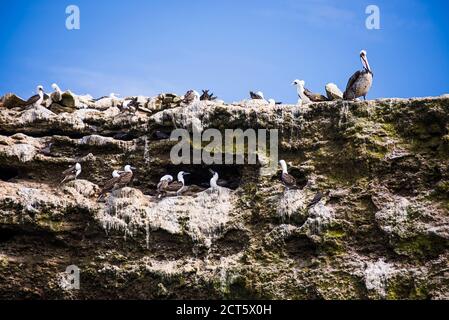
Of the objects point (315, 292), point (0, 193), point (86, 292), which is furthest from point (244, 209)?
point (0, 193)

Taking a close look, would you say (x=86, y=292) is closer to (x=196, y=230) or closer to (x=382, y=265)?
(x=196, y=230)

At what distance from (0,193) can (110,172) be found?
10.1ft

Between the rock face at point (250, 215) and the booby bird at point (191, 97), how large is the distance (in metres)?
0.59

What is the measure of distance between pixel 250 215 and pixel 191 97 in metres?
4.53

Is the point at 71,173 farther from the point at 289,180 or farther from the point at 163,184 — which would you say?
the point at 289,180

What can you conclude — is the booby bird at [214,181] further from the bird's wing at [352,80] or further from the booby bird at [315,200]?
the bird's wing at [352,80]

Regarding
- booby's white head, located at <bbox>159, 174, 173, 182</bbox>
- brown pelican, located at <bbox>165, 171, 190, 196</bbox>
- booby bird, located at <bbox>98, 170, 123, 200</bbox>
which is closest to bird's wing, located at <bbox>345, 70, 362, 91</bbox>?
Answer: brown pelican, located at <bbox>165, 171, 190, 196</bbox>

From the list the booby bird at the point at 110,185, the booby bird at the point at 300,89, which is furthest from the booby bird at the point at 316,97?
the booby bird at the point at 110,185

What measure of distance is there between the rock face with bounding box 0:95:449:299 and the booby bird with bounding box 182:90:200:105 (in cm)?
59

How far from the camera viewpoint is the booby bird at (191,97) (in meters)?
24.1

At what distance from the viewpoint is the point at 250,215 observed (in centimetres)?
2169

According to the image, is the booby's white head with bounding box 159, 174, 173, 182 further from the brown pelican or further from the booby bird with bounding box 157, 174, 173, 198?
the brown pelican

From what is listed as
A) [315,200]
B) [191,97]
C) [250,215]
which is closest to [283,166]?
[315,200]

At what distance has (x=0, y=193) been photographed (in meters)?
22.6
